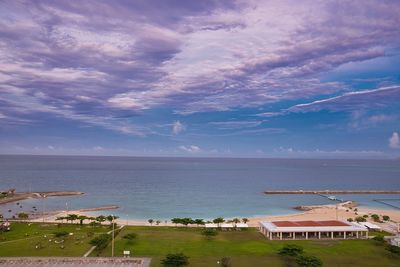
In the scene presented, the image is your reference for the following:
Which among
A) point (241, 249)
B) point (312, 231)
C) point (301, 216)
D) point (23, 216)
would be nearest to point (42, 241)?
point (23, 216)

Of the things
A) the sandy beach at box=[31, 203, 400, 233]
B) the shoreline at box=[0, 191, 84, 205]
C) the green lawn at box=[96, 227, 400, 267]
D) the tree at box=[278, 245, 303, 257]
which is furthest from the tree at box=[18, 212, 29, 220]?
the tree at box=[278, 245, 303, 257]

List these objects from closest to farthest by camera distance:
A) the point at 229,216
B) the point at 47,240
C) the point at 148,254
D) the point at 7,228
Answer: the point at 148,254
the point at 47,240
the point at 7,228
the point at 229,216

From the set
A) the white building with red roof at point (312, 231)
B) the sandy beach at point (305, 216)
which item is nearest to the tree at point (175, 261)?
the white building with red roof at point (312, 231)

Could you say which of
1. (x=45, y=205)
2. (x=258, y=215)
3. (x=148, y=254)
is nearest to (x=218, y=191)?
(x=258, y=215)

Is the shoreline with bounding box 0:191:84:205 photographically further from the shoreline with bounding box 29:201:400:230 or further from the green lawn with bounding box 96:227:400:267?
the green lawn with bounding box 96:227:400:267

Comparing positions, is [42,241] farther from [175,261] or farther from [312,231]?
[312,231]

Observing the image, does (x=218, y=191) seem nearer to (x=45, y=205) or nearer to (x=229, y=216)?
(x=229, y=216)
